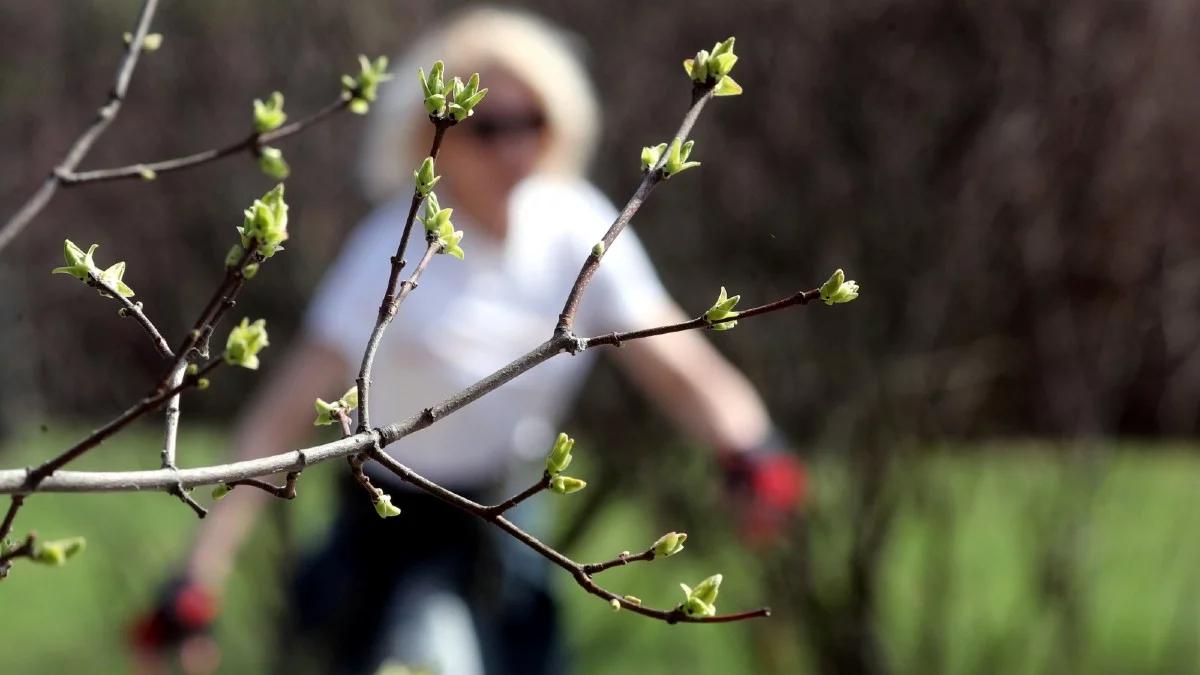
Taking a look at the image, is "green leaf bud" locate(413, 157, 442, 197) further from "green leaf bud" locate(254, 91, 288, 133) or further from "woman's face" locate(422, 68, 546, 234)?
"woman's face" locate(422, 68, 546, 234)

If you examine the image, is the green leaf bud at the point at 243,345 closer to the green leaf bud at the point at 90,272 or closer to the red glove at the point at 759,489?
the green leaf bud at the point at 90,272

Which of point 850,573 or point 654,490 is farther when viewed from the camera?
point 654,490

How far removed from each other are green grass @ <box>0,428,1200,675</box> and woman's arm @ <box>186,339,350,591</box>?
590 millimetres

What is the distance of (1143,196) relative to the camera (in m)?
4.07

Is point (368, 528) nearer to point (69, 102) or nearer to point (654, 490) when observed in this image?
point (654, 490)

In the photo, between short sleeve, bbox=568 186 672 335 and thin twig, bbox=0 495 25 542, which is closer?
thin twig, bbox=0 495 25 542

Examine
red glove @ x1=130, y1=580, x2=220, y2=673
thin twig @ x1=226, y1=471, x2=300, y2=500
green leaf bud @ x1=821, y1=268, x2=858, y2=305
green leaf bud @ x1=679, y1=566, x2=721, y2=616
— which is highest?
red glove @ x1=130, y1=580, x2=220, y2=673

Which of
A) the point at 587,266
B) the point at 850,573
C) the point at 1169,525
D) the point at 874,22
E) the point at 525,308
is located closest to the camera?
the point at 587,266

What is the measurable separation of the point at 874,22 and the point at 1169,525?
3401 millimetres

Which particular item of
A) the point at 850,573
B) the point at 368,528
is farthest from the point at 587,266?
the point at 850,573

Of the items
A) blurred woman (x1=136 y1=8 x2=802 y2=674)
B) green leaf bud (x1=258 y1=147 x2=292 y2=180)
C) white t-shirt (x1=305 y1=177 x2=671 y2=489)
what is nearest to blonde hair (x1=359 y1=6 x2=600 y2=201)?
blurred woman (x1=136 y1=8 x2=802 y2=674)

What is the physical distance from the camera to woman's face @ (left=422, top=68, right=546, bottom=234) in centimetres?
297

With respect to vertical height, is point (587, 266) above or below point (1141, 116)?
below

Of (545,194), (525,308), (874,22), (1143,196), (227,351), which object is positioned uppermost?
(874,22)
